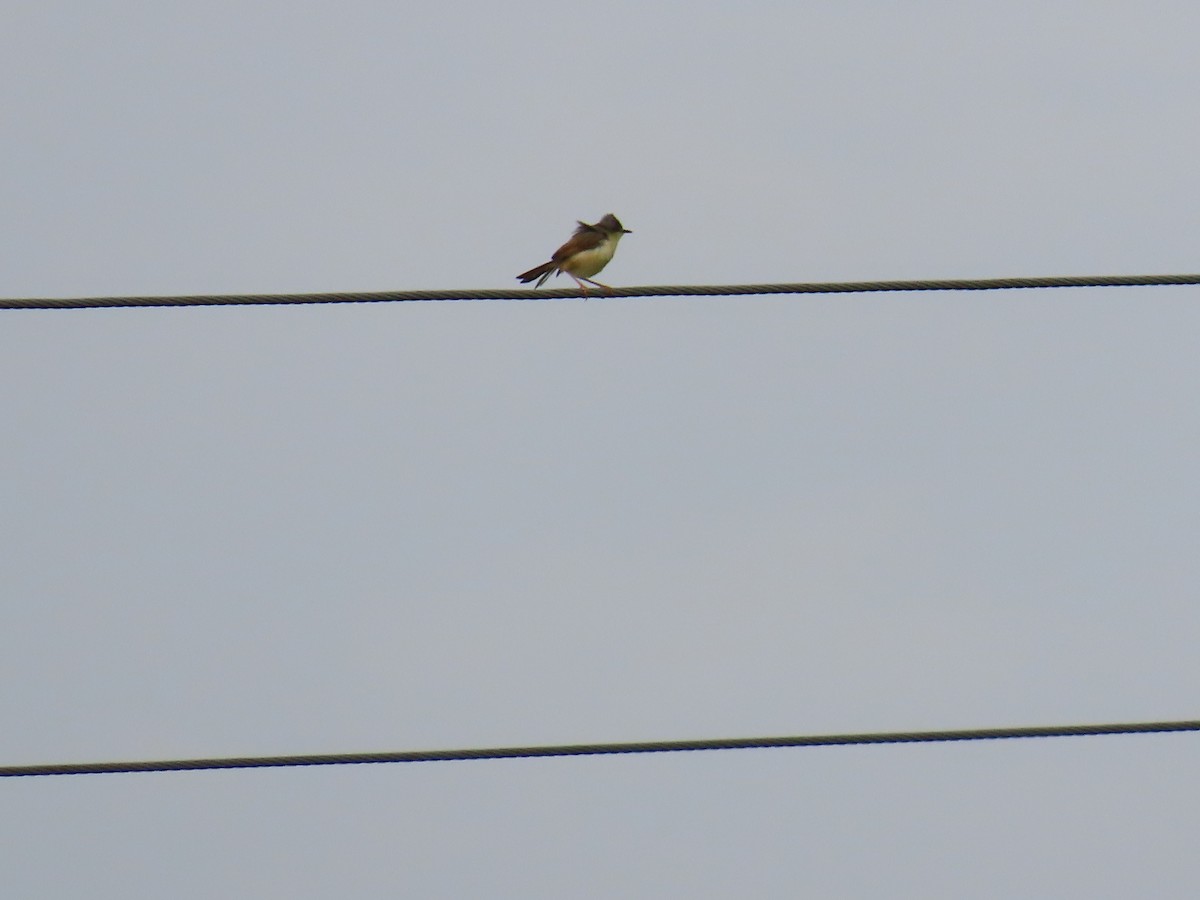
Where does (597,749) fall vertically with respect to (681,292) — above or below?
below

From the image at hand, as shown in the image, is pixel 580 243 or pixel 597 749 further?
pixel 580 243

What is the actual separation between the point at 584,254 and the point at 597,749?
6347 millimetres

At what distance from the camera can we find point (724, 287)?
8.15m

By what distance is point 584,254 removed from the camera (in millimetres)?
13055

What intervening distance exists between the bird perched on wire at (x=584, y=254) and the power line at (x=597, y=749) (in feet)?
19.4

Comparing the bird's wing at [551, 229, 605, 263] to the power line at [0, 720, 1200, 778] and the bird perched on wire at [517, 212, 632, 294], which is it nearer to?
the bird perched on wire at [517, 212, 632, 294]

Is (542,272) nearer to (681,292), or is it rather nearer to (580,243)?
(580,243)

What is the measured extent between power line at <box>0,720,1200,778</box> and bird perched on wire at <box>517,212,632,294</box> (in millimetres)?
5919

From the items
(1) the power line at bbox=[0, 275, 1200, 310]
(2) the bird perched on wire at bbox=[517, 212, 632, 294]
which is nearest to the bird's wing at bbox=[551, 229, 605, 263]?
(2) the bird perched on wire at bbox=[517, 212, 632, 294]

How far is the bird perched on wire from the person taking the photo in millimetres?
12938

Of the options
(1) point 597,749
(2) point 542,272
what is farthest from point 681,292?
(2) point 542,272

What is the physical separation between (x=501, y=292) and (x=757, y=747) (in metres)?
2.17

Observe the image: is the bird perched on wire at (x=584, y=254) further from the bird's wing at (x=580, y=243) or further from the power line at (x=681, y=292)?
the power line at (x=681, y=292)

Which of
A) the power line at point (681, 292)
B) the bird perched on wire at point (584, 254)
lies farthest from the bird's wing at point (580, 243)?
the power line at point (681, 292)
